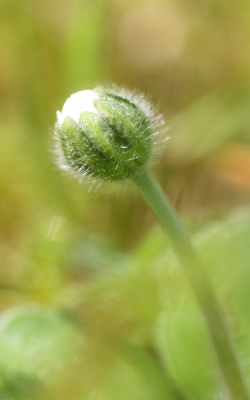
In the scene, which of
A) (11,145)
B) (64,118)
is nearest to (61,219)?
(11,145)

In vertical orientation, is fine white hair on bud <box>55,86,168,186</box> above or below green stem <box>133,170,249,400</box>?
above

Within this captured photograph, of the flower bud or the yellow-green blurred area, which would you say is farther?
the yellow-green blurred area

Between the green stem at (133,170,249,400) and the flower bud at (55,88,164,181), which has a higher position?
the flower bud at (55,88,164,181)

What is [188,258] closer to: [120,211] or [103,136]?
[103,136]

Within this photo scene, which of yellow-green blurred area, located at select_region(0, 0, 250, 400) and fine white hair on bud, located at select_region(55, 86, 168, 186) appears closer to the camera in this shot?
fine white hair on bud, located at select_region(55, 86, 168, 186)

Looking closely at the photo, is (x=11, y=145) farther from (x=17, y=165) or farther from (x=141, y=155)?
(x=141, y=155)

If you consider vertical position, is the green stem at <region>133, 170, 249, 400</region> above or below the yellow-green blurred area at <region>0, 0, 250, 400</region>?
below
